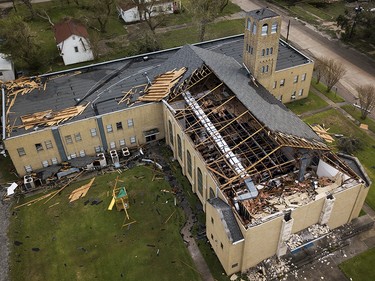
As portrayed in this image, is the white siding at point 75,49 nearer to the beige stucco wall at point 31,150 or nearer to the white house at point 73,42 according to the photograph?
the white house at point 73,42

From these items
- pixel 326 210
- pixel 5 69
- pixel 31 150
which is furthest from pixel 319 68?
pixel 5 69

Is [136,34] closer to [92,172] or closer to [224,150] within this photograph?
[92,172]

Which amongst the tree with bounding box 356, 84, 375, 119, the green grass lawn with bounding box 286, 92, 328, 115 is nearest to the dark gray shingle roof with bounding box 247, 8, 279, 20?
the green grass lawn with bounding box 286, 92, 328, 115

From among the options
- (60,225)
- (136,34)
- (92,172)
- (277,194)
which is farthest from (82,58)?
(277,194)

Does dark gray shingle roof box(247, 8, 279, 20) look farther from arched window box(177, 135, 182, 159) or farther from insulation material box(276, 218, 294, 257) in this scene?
insulation material box(276, 218, 294, 257)

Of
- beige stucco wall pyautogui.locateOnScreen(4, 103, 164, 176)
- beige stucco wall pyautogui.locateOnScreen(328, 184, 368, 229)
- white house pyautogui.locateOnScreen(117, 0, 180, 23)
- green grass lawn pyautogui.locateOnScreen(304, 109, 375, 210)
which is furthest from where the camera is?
white house pyautogui.locateOnScreen(117, 0, 180, 23)

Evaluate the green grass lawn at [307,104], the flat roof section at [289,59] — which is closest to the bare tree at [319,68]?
the green grass lawn at [307,104]

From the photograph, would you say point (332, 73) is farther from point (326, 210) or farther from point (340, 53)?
point (326, 210)
